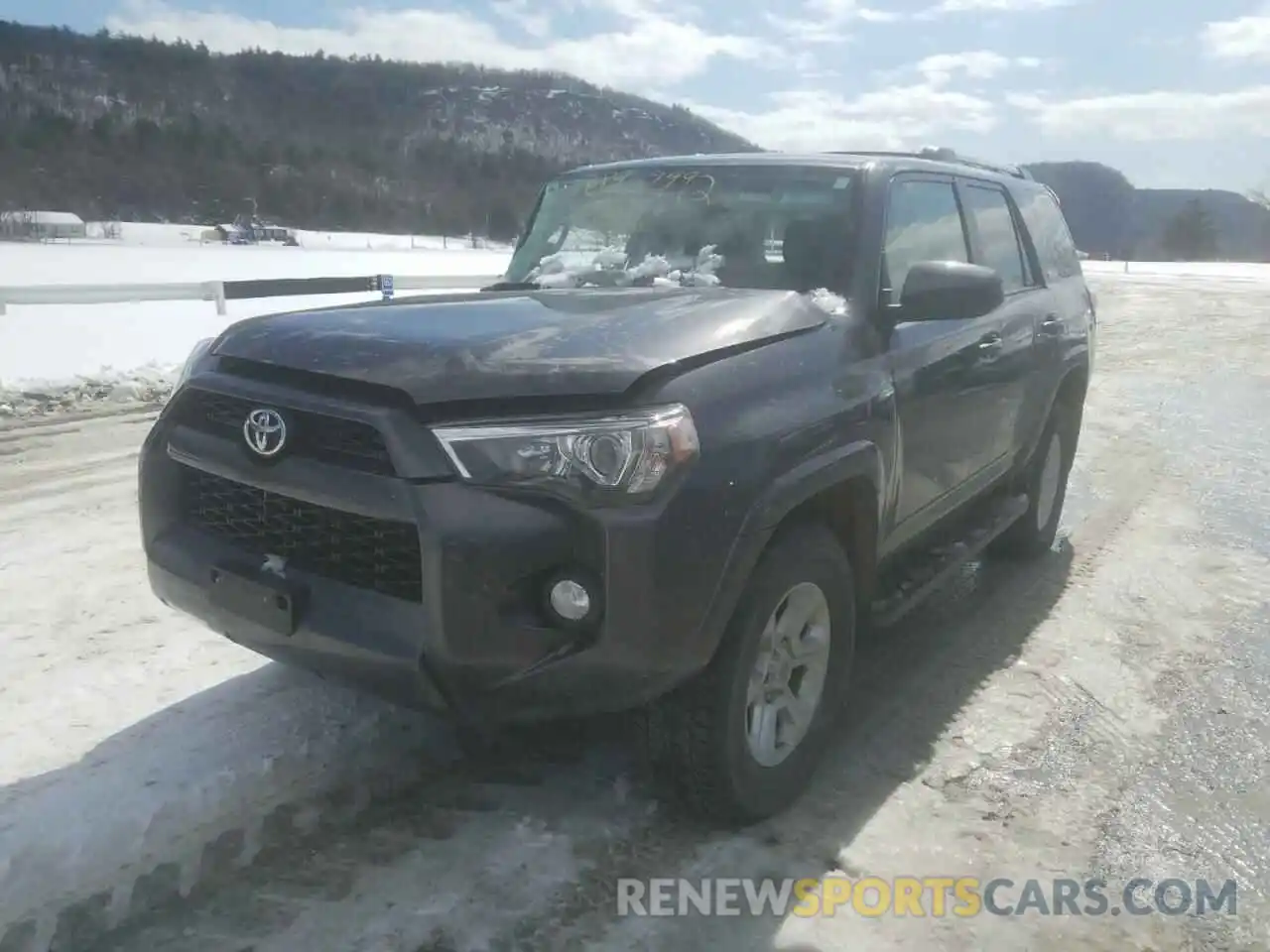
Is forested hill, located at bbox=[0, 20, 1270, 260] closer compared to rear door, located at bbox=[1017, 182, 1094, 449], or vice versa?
rear door, located at bbox=[1017, 182, 1094, 449]

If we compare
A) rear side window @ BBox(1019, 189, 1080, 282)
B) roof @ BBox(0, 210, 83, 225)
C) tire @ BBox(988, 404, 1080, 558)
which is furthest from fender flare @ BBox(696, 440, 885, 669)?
roof @ BBox(0, 210, 83, 225)

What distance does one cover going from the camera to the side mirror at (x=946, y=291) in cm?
330

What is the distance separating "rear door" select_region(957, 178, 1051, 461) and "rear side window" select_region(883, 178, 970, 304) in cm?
18

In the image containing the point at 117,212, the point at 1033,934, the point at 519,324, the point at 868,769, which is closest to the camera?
the point at 1033,934

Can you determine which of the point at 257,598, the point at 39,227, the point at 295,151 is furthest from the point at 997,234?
the point at 295,151

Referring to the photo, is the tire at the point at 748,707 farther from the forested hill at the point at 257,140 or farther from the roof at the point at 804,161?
the forested hill at the point at 257,140

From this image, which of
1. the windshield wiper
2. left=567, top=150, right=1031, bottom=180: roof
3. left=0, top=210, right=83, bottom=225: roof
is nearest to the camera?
left=567, top=150, right=1031, bottom=180: roof

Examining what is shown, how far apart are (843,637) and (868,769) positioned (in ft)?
1.51

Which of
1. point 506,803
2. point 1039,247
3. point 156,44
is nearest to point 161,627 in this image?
point 506,803

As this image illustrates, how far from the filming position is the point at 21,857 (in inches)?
105

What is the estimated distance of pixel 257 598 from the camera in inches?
104

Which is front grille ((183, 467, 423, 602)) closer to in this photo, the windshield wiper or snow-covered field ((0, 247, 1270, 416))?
the windshield wiper

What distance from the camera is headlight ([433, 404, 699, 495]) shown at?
94.8 inches

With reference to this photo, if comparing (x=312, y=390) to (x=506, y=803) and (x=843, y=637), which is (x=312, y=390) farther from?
(x=843, y=637)
